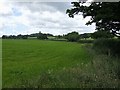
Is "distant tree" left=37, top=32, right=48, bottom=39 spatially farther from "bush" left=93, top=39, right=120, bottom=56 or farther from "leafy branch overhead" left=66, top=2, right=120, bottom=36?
"leafy branch overhead" left=66, top=2, right=120, bottom=36

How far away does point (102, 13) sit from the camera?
25.2 meters

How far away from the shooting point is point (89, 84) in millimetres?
9281

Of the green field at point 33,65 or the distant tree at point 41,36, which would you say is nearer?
the green field at point 33,65

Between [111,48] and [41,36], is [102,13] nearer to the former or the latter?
[111,48]

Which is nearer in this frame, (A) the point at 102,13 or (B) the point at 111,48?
(A) the point at 102,13

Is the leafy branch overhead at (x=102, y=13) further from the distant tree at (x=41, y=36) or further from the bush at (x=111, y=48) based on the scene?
the distant tree at (x=41, y=36)

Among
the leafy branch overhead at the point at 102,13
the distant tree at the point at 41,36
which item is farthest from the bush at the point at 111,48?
the distant tree at the point at 41,36

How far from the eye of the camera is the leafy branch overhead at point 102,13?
2419 cm

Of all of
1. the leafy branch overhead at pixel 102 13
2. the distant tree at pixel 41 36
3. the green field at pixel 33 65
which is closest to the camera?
the green field at pixel 33 65

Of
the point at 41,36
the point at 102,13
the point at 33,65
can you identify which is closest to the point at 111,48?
the point at 102,13

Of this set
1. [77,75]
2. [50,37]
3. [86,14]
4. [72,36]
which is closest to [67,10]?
[86,14]

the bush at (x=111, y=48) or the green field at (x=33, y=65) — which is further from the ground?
the bush at (x=111, y=48)

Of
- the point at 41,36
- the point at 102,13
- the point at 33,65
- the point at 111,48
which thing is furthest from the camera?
the point at 41,36

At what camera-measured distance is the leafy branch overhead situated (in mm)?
24188
